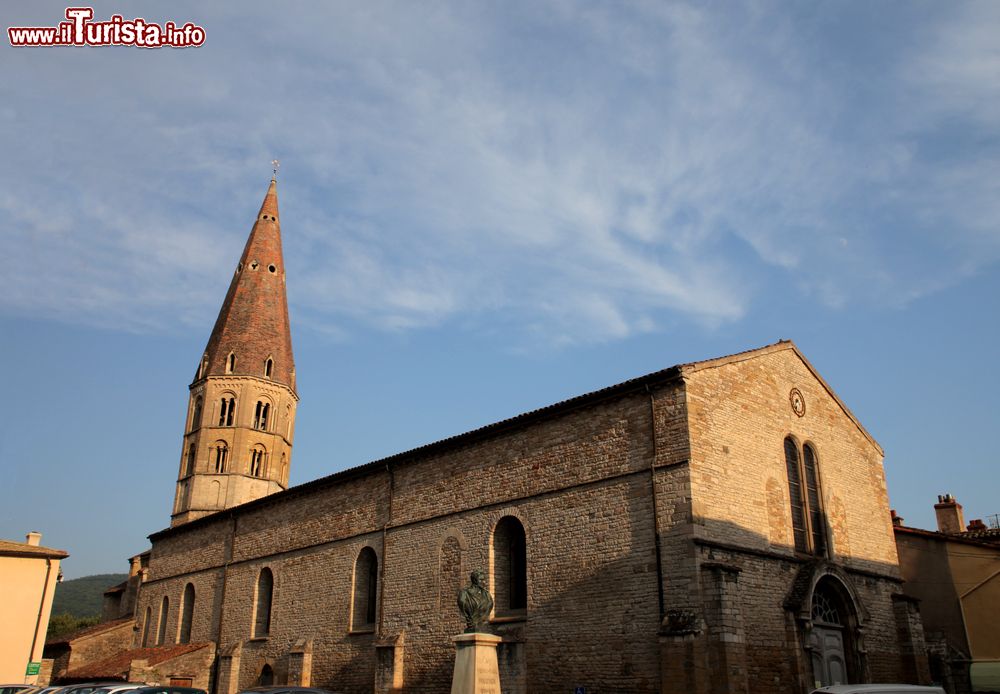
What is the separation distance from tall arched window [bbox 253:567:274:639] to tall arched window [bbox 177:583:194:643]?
16.1 feet

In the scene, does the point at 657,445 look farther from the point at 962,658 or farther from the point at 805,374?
the point at 962,658

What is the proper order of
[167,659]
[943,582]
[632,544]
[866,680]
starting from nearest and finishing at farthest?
[632,544], [866,680], [943,582], [167,659]

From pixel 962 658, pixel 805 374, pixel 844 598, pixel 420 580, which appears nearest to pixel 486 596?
pixel 420 580

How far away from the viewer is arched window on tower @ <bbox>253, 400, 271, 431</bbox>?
3872 cm

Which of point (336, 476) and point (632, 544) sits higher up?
point (336, 476)

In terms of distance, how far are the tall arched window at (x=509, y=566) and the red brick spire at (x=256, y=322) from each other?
23.4 meters

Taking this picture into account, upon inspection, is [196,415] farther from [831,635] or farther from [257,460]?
[831,635]

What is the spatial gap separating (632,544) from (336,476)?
1121cm

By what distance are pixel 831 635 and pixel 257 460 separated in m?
28.2

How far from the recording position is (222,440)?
38031mm

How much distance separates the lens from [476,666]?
41.4ft

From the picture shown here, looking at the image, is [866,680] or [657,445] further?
[866,680]

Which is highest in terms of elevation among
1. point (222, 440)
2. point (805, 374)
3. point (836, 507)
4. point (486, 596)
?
point (222, 440)

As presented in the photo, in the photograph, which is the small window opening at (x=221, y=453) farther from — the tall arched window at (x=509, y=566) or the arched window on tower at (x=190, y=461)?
the tall arched window at (x=509, y=566)
